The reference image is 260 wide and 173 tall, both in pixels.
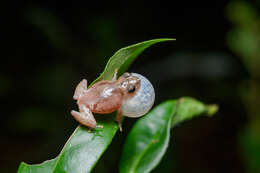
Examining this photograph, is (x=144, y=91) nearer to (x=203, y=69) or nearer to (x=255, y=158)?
(x=255, y=158)

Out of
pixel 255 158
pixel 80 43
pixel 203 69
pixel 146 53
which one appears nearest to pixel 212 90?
pixel 203 69

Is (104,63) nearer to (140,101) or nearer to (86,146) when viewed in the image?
(140,101)

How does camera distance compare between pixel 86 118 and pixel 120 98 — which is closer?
pixel 86 118

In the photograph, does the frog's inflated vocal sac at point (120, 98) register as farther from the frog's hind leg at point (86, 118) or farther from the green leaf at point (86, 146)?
the green leaf at point (86, 146)

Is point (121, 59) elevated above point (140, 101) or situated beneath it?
elevated above

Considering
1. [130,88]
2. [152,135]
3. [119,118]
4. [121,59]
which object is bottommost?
[152,135]

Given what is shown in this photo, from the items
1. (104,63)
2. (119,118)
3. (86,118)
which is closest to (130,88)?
(119,118)

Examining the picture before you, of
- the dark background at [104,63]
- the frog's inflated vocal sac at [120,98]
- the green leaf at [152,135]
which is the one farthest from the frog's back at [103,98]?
the dark background at [104,63]
